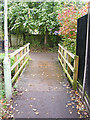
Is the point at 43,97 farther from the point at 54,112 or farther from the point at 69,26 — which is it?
the point at 69,26

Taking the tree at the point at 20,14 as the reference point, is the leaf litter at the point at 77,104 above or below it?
below

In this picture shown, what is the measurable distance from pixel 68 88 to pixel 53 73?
5.53ft

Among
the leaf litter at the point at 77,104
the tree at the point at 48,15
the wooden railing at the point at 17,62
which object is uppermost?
the tree at the point at 48,15

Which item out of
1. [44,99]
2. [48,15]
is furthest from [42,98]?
[48,15]

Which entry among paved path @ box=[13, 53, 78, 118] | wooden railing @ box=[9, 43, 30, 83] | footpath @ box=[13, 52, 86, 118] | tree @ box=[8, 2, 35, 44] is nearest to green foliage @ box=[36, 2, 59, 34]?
tree @ box=[8, 2, 35, 44]

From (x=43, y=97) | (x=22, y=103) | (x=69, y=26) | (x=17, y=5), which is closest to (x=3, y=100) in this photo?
(x=22, y=103)

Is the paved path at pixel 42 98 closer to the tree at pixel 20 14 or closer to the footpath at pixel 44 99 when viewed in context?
the footpath at pixel 44 99

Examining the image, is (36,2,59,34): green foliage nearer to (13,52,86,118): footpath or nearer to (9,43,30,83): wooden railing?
(9,43,30,83): wooden railing

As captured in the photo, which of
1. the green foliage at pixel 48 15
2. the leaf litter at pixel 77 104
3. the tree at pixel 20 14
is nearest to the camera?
the leaf litter at pixel 77 104

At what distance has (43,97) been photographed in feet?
11.9

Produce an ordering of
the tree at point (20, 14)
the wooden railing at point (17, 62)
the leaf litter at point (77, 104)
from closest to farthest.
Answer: the leaf litter at point (77, 104) < the wooden railing at point (17, 62) < the tree at point (20, 14)

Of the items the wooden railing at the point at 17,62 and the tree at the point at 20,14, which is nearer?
the wooden railing at the point at 17,62

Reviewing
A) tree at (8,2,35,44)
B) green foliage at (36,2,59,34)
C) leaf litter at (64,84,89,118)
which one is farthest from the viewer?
tree at (8,2,35,44)

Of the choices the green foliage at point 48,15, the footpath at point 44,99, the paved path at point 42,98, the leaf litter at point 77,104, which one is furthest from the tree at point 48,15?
the leaf litter at point 77,104
